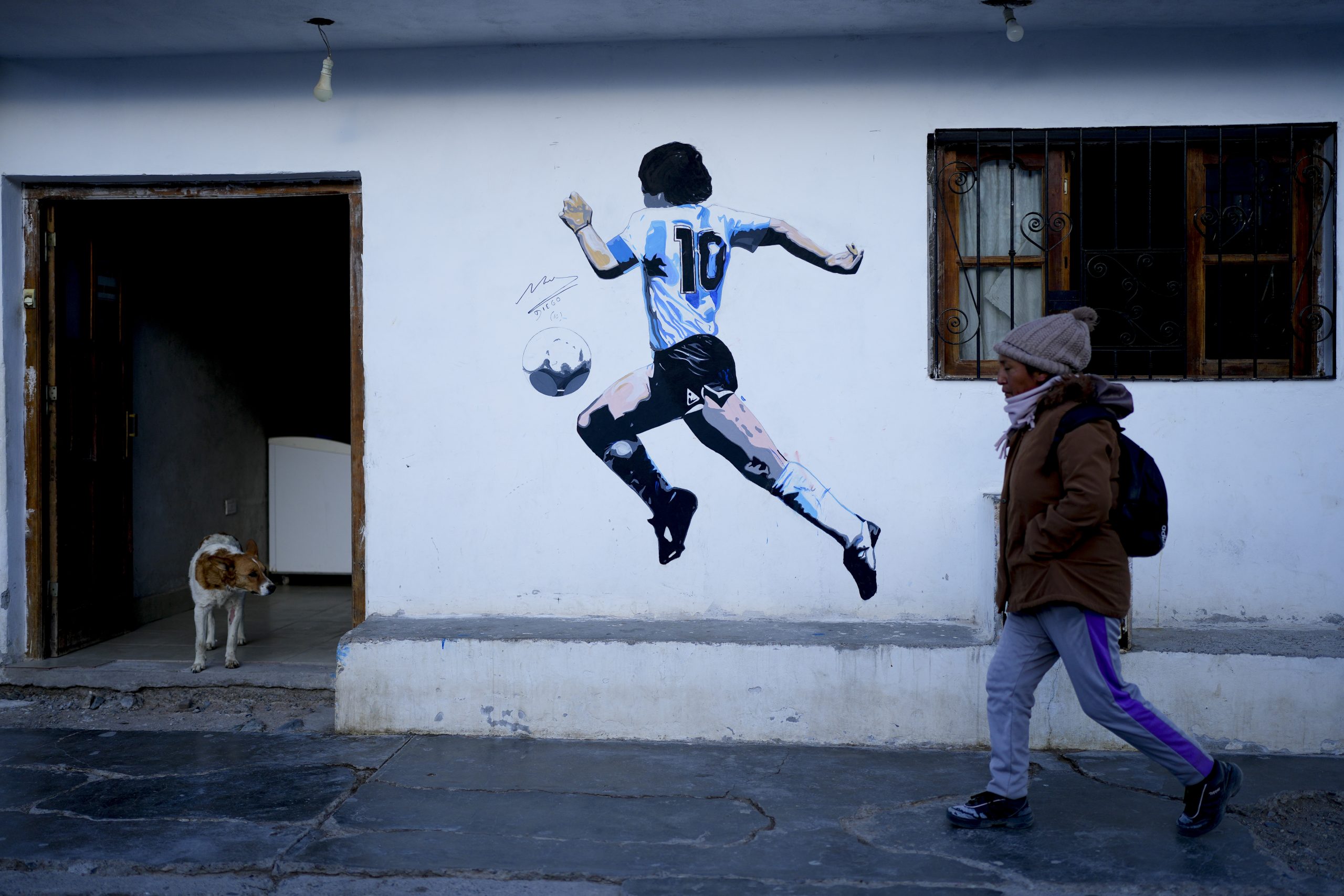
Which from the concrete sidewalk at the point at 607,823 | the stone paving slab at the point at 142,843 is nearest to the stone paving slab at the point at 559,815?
the concrete sidewalk at the point at 607,823

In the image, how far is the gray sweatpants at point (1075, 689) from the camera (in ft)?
11.6

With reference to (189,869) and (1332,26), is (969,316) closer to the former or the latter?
(1332,26)

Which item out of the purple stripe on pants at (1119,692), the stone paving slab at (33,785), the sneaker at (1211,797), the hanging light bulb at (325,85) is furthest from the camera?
the hanging light bulb at (325,85)

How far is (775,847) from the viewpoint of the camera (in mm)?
3691

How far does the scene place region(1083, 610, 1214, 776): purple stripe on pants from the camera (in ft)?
11.6

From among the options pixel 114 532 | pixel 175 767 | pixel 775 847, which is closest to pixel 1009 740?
pixel 775 847

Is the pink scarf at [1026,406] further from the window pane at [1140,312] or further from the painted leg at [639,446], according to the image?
the painted leg at [639,446]

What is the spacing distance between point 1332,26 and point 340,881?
5511 mm

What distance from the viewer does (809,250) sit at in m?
5.21

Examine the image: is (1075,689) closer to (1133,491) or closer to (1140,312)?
(1133,491)

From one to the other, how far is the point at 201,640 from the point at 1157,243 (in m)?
5.19

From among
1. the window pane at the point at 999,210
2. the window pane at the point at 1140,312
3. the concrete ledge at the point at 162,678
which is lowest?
the concrete ledge at the point at 162,678

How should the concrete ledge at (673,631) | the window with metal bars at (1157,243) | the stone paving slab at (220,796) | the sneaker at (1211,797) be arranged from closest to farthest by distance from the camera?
1. the sneaker at (1211,797)
2. the stone paving slab at (220,796)
3. the concrete ledge at (673,631)
4. the window with metal bars at (1157,243)
